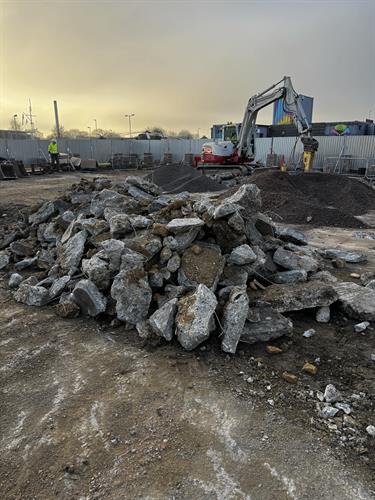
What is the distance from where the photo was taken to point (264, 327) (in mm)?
4266

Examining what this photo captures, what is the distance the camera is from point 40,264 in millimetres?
6578

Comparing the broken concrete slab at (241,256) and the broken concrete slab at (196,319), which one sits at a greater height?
the broken concrete slab at (241,256)

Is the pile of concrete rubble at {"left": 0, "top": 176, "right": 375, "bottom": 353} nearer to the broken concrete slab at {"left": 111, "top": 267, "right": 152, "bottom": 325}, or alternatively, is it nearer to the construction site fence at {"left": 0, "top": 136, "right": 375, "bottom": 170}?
the broken concrete slab at {"left": 111, "top": 267, "right": 152, "bottom": 325}

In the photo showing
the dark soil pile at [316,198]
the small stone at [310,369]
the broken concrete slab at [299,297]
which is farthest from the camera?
the dark soil pile at [316,198]

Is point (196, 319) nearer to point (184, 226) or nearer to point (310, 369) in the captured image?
point (310, 369)

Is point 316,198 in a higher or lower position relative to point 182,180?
lower

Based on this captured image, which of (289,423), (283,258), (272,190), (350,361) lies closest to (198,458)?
(289,423)

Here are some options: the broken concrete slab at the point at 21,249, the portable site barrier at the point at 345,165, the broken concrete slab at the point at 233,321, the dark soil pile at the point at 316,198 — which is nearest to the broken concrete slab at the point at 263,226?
the broken concrete slab at the point at 233,321

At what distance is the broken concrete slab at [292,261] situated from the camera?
5699 mm

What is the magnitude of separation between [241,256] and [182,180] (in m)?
14.0

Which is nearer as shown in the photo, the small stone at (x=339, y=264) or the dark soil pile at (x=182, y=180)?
the small stone at (x=339, y=264)

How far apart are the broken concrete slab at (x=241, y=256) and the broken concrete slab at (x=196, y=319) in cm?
109

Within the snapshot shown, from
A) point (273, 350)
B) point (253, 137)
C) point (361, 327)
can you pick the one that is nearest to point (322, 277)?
point (361, 327)

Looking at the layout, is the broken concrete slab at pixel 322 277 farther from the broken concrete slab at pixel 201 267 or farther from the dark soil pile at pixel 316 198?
the dark soil pile at pixel 316 198
